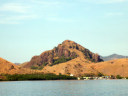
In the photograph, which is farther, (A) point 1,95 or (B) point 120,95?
(A) point 1,95

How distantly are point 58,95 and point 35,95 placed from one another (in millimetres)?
11223

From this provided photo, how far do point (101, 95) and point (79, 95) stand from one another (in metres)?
10.5

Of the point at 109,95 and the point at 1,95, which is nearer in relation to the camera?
the point at 109,95

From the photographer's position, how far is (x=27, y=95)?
5157 inches

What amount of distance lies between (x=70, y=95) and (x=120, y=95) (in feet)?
76.1

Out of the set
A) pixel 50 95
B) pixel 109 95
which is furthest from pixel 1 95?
pixel 109 95

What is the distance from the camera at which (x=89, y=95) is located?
12800 cm

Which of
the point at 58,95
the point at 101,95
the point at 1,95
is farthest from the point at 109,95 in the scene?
the point at 1,95

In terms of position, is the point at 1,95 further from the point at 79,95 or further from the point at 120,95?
the point at 120,95

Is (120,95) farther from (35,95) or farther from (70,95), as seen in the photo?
(35,95)

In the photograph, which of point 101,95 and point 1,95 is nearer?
point 101,95

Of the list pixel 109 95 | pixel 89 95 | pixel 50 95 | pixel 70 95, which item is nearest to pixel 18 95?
pixel 50 95

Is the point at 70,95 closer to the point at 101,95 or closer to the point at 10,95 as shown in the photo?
the point at 101,95

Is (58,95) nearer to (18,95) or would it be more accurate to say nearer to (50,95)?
(50,95)
